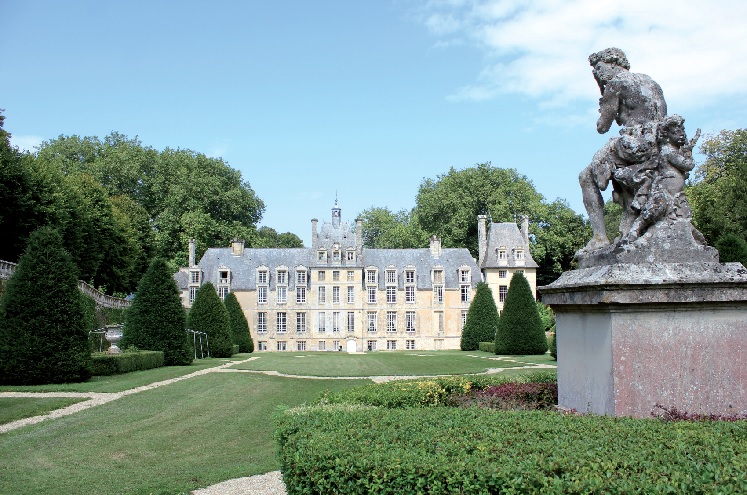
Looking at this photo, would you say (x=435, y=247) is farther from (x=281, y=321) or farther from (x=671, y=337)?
(x=671, y=337)

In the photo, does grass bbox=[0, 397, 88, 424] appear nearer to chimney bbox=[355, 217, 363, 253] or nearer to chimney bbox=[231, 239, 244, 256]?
chimney bbox=[355, 217, 363, 253]

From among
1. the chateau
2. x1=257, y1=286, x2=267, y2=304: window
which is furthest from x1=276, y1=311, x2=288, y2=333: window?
x1=257, y1=286, x2=267, y2=304: window

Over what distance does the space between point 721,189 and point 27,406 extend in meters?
35.7

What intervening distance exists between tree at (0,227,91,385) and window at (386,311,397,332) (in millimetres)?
34084

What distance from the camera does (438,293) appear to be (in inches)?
2052

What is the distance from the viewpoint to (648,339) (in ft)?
18.1

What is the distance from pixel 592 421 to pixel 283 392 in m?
13.4

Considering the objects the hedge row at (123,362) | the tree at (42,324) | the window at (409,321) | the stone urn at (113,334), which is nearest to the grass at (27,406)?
the tree at (42,324)

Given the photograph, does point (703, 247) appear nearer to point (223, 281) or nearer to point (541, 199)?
point (223, 281)

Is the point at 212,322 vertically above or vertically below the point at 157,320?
below

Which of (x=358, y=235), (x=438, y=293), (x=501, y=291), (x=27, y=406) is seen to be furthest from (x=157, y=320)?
(x=501, y=291)

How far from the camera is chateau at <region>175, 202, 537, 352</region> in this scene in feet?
170

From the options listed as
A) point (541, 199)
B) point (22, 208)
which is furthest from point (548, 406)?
point (541, 199)

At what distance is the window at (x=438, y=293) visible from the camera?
5203 centimetres
